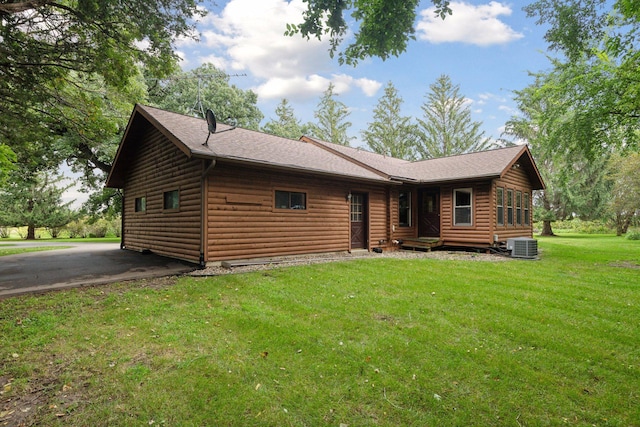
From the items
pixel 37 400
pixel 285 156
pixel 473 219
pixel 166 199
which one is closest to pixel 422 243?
pixel 473 219

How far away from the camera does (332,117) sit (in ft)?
102

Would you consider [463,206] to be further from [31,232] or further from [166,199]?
[31,232]

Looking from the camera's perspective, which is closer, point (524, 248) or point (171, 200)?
point (171, 200)

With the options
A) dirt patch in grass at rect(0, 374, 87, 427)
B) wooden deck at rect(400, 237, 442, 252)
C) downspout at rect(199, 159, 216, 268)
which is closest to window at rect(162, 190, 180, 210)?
downspout at rect(199, 159, 216, 268)

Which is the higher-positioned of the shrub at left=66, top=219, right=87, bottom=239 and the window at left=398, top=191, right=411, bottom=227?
the window at left=398, top=191, right=411, bottom=227

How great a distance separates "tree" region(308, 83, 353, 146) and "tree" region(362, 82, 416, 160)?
259cm

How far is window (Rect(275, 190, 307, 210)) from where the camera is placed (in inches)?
368

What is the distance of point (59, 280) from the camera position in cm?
620

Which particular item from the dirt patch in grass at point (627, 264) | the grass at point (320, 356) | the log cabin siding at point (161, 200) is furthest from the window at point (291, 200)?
the dirt patch in grass at point (627, 264)

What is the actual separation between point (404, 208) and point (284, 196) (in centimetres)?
625

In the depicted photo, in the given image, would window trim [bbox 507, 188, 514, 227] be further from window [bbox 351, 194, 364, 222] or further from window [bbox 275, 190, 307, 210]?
window [bbox 275, 190, 307, 210]

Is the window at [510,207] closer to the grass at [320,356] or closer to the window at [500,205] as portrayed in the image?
the window at [500,205]

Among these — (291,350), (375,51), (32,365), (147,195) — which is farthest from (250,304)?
(147,195)

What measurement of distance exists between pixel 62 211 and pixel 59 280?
76.2 feet
